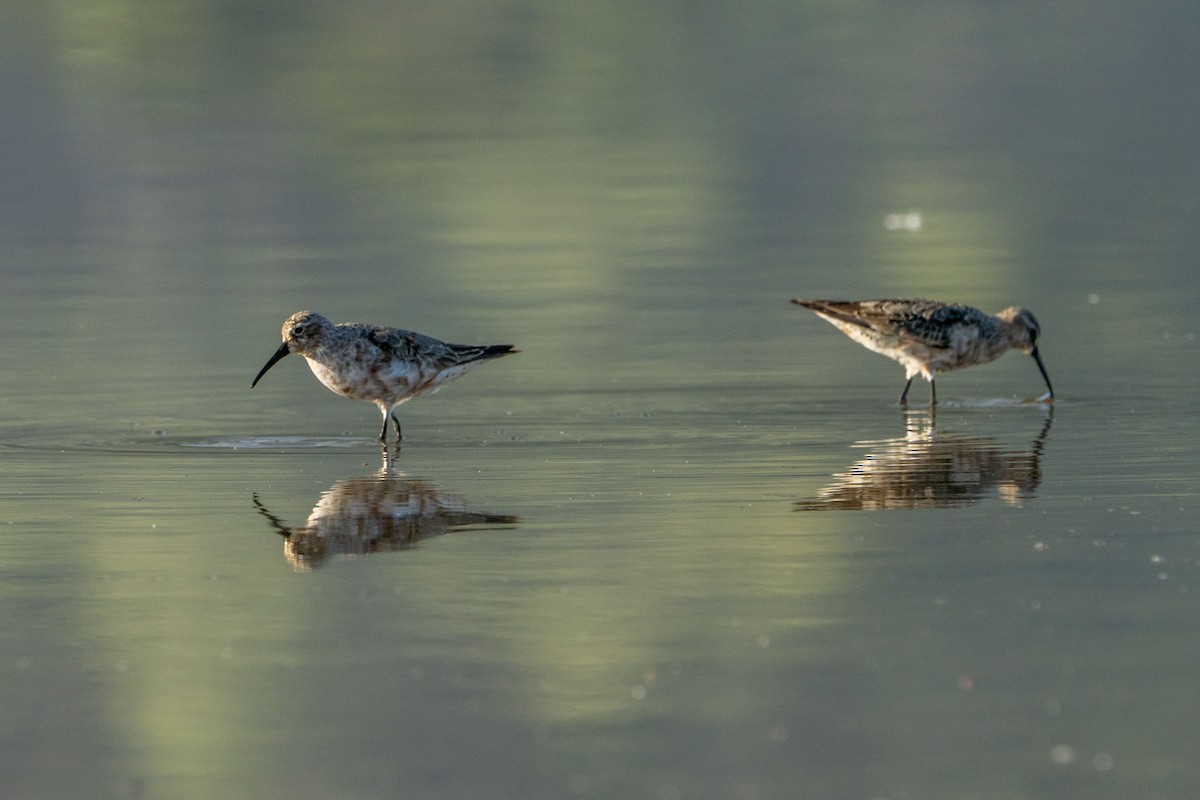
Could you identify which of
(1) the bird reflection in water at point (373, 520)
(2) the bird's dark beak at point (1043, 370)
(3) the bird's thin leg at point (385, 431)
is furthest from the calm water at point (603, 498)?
(3) the bird's thin leg at point (385, 431)

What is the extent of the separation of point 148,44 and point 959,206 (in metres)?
33.5

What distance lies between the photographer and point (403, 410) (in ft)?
62.9

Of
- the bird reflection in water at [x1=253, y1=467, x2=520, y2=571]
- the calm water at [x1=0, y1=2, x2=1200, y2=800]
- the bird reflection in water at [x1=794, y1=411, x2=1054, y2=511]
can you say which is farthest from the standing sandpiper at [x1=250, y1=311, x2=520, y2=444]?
the bird reflection in water at [x1=794, y1=411, x2=1054, y2=511]

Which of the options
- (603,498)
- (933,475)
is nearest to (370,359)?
(603,498)

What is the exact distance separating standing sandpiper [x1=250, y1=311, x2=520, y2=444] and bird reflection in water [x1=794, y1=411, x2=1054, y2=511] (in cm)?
331

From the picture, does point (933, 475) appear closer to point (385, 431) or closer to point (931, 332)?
point (385, 431)

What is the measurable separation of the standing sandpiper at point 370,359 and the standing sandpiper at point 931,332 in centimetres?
368

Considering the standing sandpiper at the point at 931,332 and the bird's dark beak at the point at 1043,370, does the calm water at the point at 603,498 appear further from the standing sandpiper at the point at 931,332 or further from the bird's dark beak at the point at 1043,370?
the standing sandpiper at the point at 931,332

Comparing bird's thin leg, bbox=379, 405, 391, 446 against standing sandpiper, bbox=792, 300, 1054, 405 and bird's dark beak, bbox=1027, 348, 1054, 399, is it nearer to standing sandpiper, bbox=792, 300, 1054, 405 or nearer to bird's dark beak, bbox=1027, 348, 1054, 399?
standing sandpiper, bbox=792, 300, 1054, 405

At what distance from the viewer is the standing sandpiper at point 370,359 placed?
17266 mm

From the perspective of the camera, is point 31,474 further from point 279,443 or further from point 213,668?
point 213,668

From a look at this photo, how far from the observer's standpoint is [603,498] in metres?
14.0

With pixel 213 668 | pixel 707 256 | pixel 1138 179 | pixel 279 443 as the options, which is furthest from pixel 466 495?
pixel 1138 179

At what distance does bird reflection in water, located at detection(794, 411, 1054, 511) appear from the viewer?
13758 mm
